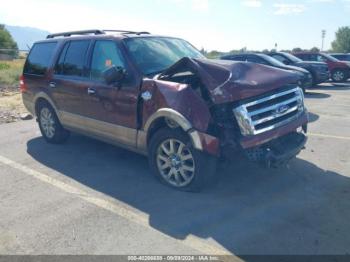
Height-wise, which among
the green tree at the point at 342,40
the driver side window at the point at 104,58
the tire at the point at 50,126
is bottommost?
the tire at the point at 50,126

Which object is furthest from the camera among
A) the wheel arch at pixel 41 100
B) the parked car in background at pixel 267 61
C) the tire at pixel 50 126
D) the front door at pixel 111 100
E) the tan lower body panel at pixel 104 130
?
the parked car in background at pixel 267 61

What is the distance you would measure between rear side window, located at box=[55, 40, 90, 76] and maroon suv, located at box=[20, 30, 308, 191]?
0.02 m

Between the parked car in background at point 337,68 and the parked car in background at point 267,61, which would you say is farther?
the parked car in background at point 337,68

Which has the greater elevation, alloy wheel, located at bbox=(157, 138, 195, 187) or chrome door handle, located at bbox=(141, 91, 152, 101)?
chrome door handle, located at bbox=(141, 91, 152, 101)

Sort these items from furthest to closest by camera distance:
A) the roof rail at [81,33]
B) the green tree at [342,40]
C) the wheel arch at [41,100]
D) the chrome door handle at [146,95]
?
the green tree at [342,40], the wheel arch at [41,100], the roof rail at [81,33], the chrome door handle at [146,95]

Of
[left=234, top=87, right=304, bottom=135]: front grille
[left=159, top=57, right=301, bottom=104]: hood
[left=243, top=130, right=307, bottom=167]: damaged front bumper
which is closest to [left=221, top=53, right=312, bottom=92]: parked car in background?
[left=234, top=87, right=304, bottom=135]: front grille

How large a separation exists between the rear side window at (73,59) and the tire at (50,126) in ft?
2.82

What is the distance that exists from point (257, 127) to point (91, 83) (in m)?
2.66

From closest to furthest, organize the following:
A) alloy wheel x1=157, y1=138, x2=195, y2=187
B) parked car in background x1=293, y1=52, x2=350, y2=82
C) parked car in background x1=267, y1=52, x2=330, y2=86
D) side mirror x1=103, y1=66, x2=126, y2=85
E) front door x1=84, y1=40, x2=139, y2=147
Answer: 1. alloy wheel x1=157, y1=138, x2=195, y2=187
2. side mirror x1=103, y1=66, x2=126, y2=85
3. front door x1=84, y1=40, x2=139, y2=147
4. parked car in background x1=267, y1=52, x2=330, y2=86
5. parked car in background x1=293, y1=52, x2=350, y2=82

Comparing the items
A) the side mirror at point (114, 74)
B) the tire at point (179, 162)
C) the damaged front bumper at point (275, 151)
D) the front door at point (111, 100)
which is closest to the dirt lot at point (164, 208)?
the tire at point (179, 162)

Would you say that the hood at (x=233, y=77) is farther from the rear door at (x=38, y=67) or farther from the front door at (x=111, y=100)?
the rear door at (x=38, y=67)

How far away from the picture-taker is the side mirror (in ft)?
15.8

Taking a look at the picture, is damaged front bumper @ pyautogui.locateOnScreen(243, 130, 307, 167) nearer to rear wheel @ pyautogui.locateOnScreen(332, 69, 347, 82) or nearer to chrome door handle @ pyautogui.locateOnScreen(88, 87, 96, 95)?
chrome door handle @ pyautogui.locateOnScreen(88, 87, 96, 95)

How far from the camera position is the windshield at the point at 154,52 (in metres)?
5.07
